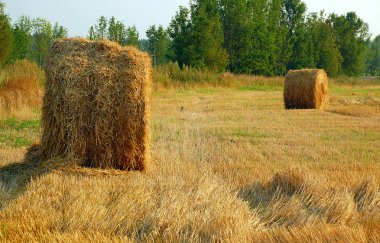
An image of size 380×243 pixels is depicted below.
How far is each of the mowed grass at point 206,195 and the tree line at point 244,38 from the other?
3576 cm

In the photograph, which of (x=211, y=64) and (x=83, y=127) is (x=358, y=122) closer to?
(x=83, y=127)

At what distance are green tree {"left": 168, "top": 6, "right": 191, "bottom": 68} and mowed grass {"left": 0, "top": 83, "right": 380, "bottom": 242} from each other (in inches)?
1470

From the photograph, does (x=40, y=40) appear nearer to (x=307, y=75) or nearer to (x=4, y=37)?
(x=4, y=37)

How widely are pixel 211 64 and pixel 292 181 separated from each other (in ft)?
132

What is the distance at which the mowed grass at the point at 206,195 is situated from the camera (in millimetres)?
3621

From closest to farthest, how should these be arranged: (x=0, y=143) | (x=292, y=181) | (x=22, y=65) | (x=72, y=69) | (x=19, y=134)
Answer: (x=292, y=181)
(x=72, y=69)
(x=0, y=143)
(x=19, y=134)
(x=22, y=65)

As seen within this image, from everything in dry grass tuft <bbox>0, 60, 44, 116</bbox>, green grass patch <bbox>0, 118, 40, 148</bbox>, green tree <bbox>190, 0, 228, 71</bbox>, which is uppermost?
green tree <bbox>190, 0, 228, 71</bbox>

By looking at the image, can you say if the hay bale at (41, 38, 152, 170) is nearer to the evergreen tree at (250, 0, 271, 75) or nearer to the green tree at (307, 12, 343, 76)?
the evergreen tree at (250, 0, 271, 75)

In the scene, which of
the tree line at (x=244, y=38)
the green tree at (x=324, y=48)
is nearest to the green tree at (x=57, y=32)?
the tree line at (x=244, y=38)

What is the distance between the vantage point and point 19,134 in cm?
942

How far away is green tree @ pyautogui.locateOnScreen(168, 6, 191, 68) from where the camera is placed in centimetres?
4569

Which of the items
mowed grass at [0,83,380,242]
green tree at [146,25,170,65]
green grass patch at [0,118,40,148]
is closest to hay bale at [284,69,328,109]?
mowed grass at [0,83,380,242]

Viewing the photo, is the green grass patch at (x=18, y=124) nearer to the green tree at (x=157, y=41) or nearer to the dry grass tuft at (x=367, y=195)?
the dry grass tuft at (x=367, y=195)

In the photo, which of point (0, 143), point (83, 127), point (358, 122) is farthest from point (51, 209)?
point (358, 122)
